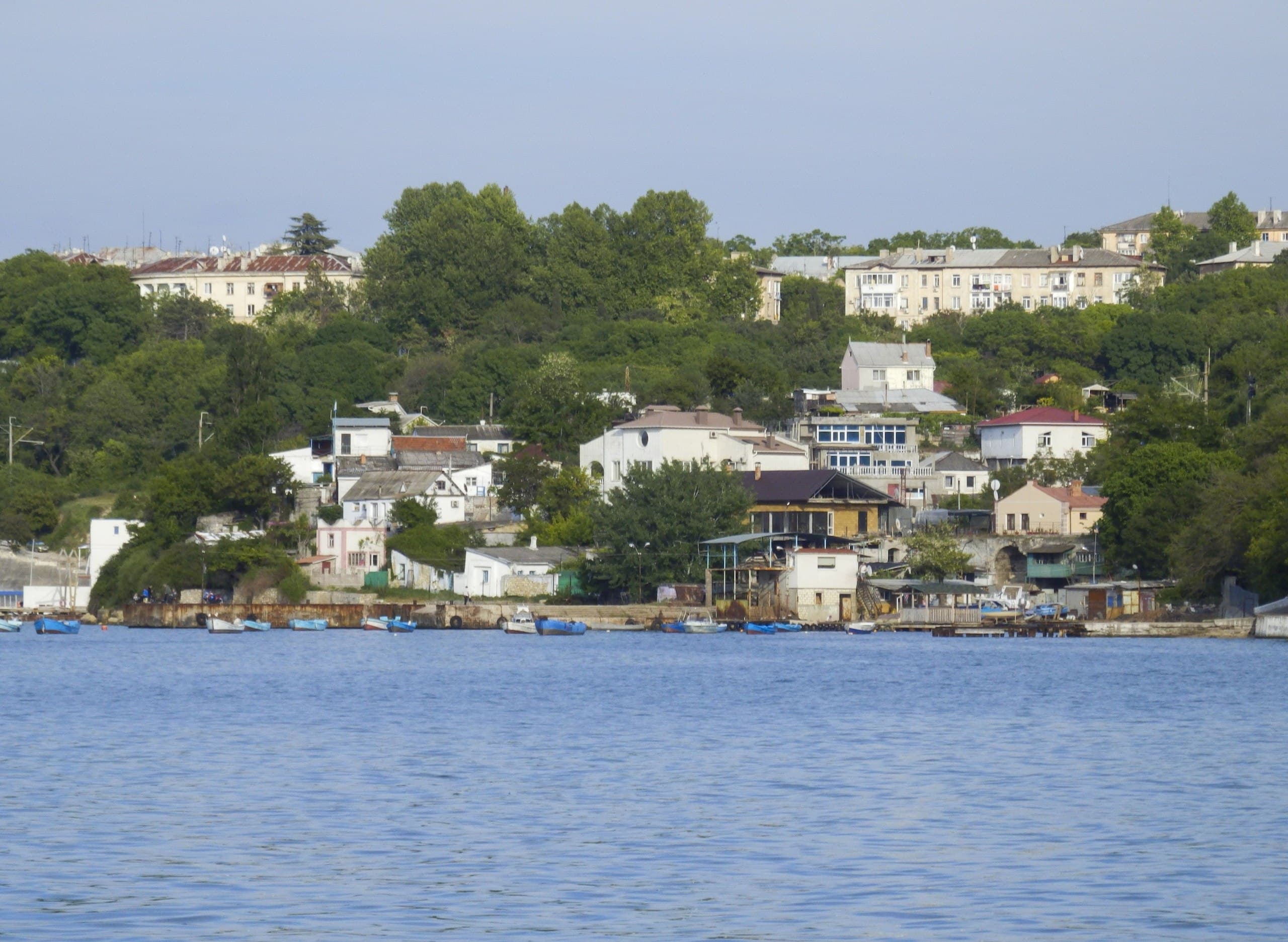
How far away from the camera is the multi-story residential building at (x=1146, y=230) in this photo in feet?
480

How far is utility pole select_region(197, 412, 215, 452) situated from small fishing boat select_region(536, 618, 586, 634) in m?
28.0

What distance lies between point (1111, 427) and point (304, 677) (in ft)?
138

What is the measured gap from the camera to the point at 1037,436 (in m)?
87.4

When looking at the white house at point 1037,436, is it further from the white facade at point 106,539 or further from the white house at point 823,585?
the white facade at point 106,539

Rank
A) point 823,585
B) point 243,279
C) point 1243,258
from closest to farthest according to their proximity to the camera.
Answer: point 823,585 → point 1243,258 → point 243,279

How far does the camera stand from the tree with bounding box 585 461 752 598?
72.5 metres

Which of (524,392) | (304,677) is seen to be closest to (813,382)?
(524,392)

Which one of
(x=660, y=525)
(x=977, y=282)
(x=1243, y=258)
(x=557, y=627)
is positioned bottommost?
(x=557, y=627)

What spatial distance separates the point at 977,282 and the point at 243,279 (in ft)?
166

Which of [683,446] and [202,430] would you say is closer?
[683,446]

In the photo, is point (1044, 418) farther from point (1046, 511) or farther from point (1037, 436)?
point (1046, 511)

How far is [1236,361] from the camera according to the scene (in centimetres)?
8419

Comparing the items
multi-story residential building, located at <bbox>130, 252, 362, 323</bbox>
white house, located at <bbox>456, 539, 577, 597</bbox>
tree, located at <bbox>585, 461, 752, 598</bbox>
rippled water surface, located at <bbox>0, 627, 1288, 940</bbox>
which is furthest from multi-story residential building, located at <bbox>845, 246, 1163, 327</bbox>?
rippled water surface, located at <bbox>0, 627, 1288, 940</bbox>

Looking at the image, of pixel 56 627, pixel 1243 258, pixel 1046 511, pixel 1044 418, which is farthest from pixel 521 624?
pixel 1243 258
